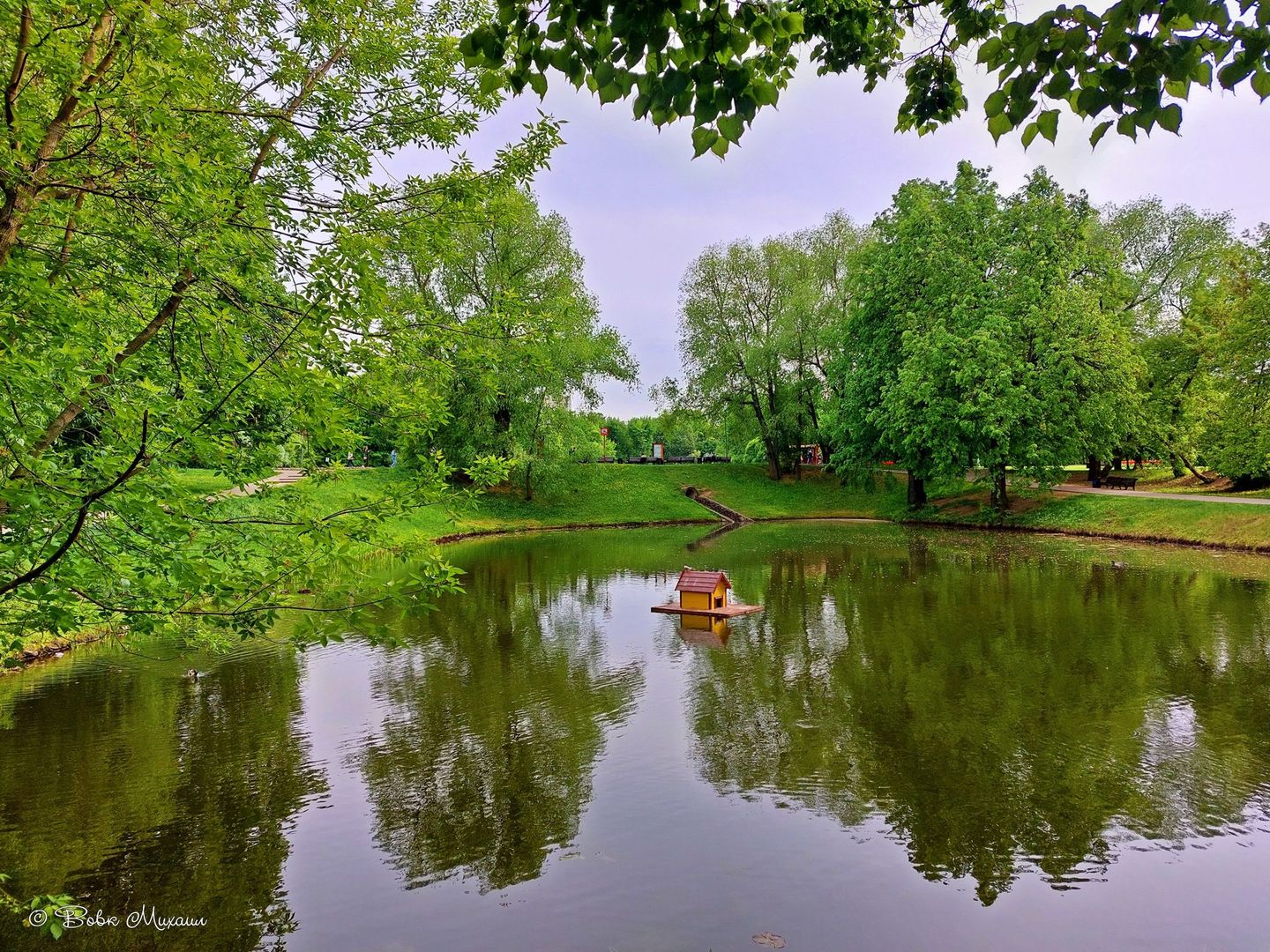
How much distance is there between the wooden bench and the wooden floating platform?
31311mm

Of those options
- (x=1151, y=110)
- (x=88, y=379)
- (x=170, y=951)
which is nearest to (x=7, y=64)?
(x=88, y=379)

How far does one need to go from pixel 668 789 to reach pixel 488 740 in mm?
2687

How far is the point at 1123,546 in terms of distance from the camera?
27.2 metres

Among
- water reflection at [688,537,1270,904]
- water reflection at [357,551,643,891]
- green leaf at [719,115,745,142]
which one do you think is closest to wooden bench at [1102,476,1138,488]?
water reflection at [688,537,1270,904]

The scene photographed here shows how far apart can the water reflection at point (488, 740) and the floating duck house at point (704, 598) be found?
237 cm

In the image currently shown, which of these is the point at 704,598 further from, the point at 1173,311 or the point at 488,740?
the point at 1173,311

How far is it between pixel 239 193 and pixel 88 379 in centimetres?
167

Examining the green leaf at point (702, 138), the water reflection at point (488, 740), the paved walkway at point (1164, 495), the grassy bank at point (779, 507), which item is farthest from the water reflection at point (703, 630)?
the paved walkway at point (1164, 495)

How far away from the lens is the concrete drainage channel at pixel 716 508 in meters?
45.1

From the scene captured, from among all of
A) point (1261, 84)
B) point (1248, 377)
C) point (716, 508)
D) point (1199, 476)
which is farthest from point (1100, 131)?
point (1199, 476)

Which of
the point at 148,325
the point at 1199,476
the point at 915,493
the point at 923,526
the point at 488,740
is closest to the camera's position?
the point at 148,325

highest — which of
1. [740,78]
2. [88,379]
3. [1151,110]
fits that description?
[740,78]

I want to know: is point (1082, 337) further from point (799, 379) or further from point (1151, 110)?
point (1151, 110)

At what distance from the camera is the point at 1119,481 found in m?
38.1
